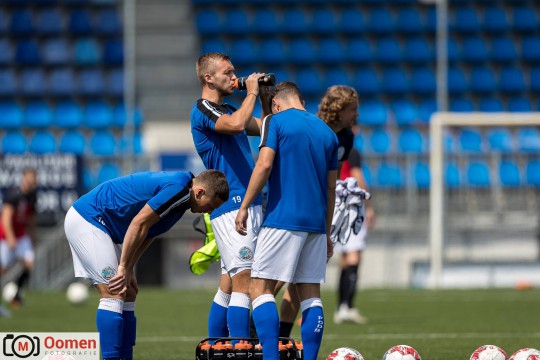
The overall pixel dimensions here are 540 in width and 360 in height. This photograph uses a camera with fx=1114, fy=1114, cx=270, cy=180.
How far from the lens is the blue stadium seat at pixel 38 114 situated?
2488cm

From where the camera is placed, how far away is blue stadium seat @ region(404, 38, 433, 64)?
2597 cm

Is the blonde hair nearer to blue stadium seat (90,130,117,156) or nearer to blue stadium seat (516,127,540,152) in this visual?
blue stadium seat (516,127,540,152)

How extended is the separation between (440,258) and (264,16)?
10.0 meters

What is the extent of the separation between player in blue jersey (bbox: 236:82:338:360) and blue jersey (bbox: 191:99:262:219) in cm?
40

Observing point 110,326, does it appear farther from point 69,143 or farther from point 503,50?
point 503,50

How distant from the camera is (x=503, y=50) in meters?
26.3

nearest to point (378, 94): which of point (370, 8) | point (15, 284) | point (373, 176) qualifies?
point (370, 8)

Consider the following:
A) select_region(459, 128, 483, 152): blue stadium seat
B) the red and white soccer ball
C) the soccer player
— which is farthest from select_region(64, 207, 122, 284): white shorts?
select_region(459, 128, 483, 152): blue stadium seat

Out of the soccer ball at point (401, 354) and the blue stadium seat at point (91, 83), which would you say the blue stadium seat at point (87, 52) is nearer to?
the blue stadium seat at point (91, 83)

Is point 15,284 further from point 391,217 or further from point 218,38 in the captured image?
point 218,38

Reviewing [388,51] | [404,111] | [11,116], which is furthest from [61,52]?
[404,111]

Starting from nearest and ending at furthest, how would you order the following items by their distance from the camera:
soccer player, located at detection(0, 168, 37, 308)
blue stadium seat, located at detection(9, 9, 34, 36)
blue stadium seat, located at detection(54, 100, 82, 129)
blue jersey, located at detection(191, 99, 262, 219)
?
1. blue jersey, located at detection(191, 99, 262, 219)
2. soccer player, located at detection(0, 168, 37, 308)
3. blue stadium seat, located at detection(54, 100, 82, 129)
4. blue stadium seat, located at detection(9, 9, 34, 36)

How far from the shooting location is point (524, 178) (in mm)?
20969

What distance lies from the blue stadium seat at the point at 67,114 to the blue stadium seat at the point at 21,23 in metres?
2.34
